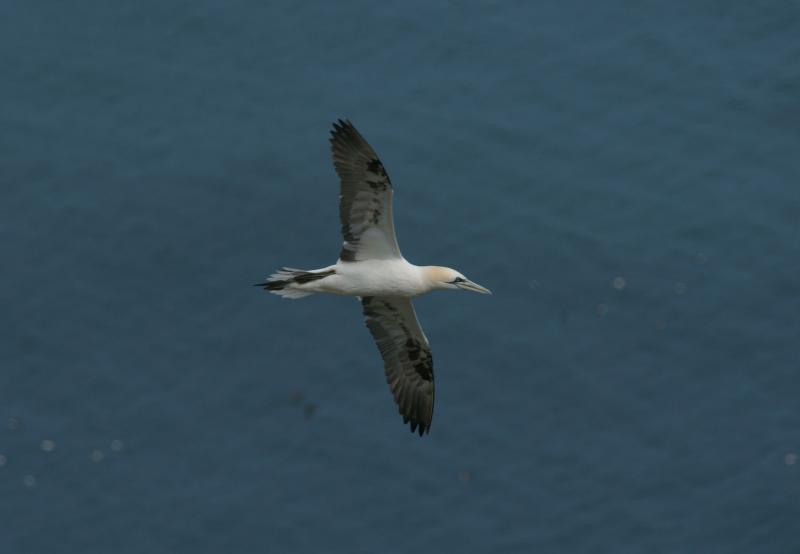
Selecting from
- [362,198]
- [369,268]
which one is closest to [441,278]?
[369,268]

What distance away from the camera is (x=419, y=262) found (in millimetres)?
64500

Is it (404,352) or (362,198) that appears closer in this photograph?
(362,198)

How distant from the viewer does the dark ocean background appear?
6325cm

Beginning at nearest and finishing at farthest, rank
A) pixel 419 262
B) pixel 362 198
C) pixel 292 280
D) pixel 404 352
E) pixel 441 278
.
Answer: pixel 362 198 → pixel 292 280 → pixel 441 278 → pixel 404 352 → pixel 419 262

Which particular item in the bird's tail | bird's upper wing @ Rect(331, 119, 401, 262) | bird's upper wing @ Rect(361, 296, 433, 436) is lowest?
bird's upper wing @ Rect(361, 296, 433, 436)

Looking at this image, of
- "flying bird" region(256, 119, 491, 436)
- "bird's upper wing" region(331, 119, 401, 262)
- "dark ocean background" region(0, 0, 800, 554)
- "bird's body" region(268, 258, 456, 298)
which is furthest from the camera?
"dark ocean background" region(0, 0, 800, 554)

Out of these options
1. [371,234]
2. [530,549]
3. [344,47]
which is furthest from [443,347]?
[371,234]

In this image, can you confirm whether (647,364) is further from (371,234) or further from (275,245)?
(371,234)

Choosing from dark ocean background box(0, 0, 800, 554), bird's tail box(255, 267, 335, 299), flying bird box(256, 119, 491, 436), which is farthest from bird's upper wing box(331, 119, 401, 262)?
dark ocean background box(0, 0, 800, 554)

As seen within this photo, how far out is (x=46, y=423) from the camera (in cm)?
6738

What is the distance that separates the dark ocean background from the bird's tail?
103 ft

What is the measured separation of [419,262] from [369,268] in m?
33.5

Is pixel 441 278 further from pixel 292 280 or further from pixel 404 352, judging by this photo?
pixel 292 280

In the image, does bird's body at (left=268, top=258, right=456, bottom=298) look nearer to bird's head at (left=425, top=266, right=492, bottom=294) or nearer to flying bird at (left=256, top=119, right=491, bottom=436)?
flying bird at (left=256, top=119, right=491, bottom=436)
